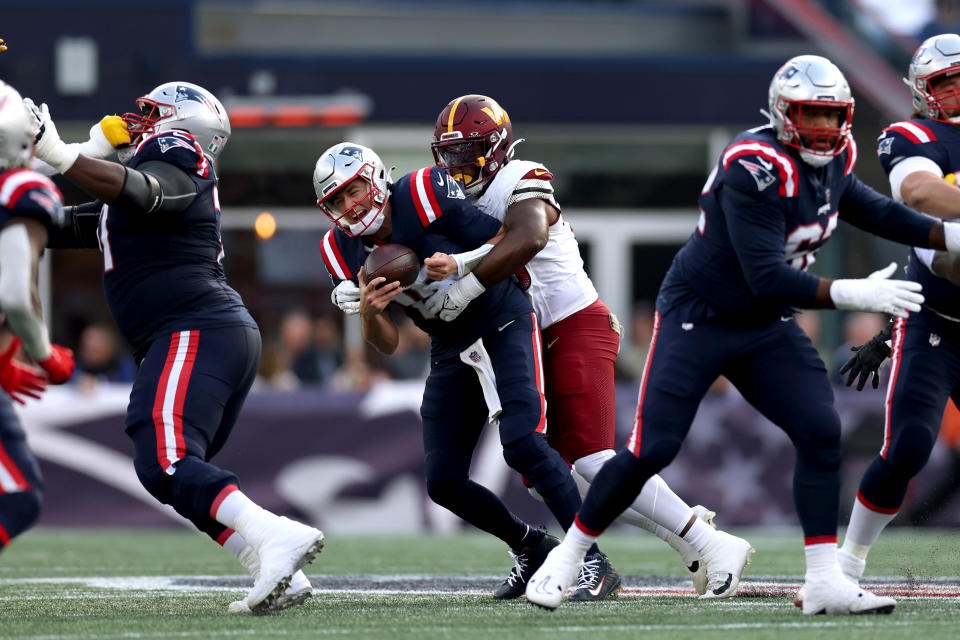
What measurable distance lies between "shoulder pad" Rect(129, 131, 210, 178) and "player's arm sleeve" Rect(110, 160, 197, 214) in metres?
0.03

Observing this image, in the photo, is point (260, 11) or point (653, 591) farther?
point (260, 11)

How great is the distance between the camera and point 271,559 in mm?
4715

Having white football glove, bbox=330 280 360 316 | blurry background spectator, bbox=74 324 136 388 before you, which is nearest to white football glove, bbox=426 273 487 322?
white football glove, bbox=330 280 360 316

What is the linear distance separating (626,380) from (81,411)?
13.0 feet

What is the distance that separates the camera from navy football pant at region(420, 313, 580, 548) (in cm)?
512

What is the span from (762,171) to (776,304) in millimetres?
446

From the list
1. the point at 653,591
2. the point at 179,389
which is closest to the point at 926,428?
the point at 653,591

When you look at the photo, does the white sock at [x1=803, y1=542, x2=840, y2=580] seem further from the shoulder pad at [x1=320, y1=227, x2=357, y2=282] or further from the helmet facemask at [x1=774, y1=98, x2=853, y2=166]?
the shoulder pad at [x1=320, y1=227, x2=357, y2=282]

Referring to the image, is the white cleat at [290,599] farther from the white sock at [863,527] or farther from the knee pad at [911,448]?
the knee pad at [911,448]

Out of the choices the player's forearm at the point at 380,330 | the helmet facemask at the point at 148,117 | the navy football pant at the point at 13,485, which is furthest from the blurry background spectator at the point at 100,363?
the navy football pant at the point at 13,485

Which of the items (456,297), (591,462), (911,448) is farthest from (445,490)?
(911,448)

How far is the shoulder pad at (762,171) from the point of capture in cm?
447

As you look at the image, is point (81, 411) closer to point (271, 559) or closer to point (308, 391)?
point (308, 391)

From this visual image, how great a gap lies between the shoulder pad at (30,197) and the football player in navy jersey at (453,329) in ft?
3.44
